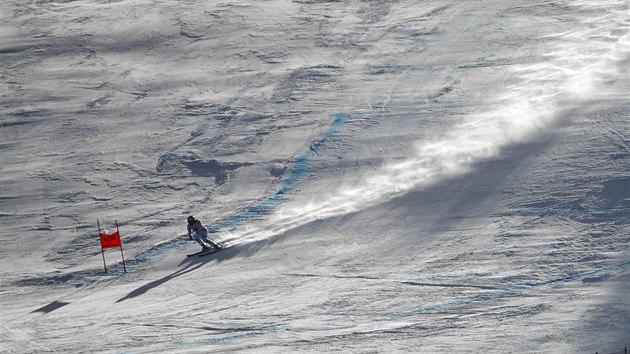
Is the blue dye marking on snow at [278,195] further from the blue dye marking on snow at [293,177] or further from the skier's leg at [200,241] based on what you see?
the skier's leg at [200,241]

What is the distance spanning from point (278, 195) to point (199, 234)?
2.07 metres

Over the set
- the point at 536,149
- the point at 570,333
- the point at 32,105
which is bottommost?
the point at 570,333

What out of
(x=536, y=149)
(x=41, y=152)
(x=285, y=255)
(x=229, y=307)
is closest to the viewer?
(x=229, y=307)

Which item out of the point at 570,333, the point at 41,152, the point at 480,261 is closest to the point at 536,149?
the point at 480,261

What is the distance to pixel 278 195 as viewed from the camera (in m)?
18.6

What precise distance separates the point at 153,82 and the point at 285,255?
730 centimetres

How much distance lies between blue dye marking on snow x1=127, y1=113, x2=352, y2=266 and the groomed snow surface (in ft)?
0.13

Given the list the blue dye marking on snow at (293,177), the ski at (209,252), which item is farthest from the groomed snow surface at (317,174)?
the ski at (209,252)

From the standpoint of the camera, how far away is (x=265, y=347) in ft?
46.2

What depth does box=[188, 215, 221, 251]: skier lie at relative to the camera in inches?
659

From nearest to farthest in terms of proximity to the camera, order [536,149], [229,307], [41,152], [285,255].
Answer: [229,307]
[285,255]
[536,149]
[41,152]

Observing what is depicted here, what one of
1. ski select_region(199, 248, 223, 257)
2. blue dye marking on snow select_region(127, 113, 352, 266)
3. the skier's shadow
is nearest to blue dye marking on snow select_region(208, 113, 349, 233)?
blue dye marking on snow select_region(127, 113, 352, 266)

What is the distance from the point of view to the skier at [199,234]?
55.0ft

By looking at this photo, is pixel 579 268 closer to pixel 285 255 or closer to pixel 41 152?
pixel 285 255
